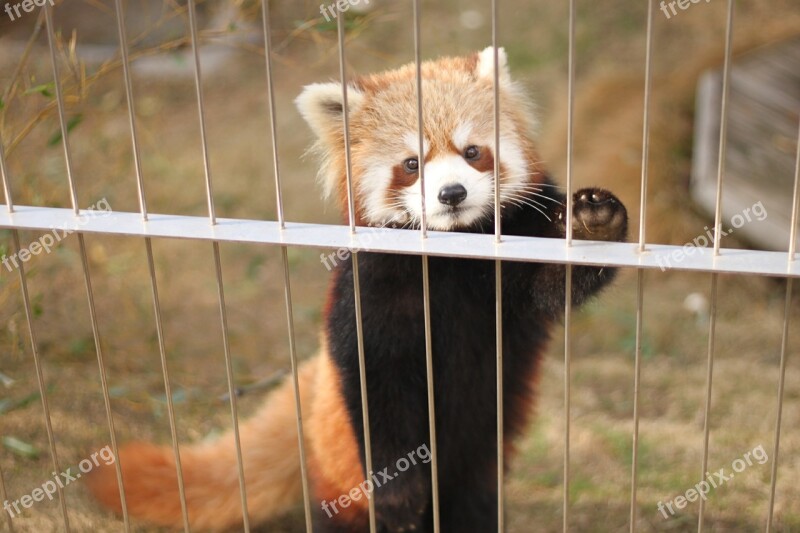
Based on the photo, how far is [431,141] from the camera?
215cm

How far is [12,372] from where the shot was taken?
3424 millimetres

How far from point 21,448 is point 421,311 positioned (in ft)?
5.19

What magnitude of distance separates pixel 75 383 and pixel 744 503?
8.07 feet

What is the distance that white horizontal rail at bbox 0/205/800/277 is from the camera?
1669 mm

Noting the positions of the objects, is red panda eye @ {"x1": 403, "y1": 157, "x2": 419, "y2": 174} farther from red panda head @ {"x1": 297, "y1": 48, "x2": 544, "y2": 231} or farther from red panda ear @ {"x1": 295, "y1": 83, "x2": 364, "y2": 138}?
red panda ear @ {"x1": 295, "y1": 83, "x2": 364, "y2": 138}

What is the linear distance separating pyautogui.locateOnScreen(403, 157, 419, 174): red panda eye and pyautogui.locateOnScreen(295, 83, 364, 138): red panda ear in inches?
7.8

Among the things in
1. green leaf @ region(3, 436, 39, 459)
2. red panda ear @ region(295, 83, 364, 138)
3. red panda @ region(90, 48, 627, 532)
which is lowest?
green leaf @ region(3, 436, 39, 459)

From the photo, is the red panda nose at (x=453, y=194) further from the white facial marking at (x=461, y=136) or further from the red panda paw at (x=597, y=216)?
the red panda paw at (x=597, y=216)

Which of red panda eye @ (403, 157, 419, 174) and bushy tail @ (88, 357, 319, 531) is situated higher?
red panda eye @ (403, 157, 419, 174)

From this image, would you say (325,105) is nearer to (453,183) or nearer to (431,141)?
(431,141)

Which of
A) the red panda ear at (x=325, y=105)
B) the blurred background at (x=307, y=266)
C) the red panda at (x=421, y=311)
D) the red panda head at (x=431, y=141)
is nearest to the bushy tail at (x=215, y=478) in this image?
the red panda at (x=421, y=311)

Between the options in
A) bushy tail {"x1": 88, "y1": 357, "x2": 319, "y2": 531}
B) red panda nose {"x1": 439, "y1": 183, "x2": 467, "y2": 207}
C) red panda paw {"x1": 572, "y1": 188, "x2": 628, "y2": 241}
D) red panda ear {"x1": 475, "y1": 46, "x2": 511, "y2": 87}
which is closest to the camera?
red panda paw {"x1": 572, "y1": 188, "x2": 628, "y2": 241}

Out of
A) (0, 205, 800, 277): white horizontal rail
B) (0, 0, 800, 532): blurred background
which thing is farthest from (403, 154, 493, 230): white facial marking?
(0, 0, 800, 532): blurred background

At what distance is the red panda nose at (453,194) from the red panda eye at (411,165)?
15 centimetres
